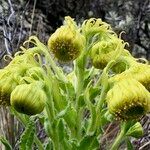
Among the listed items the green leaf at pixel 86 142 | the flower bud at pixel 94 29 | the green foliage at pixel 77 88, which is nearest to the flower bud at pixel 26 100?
the green foliage at pixel 77 88

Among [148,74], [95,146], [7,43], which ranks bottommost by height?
[7,43]

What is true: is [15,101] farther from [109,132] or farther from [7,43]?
[7,43]

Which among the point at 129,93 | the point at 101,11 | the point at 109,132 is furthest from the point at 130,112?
the point at 101,11

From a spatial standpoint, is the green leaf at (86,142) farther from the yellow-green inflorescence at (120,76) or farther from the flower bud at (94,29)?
the flower bud at (94,29)

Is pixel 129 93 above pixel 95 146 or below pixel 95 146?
above

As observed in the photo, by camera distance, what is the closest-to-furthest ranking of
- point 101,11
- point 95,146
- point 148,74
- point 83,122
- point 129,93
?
point 129,93, point 148,74, point 95,146, point 83,122, point 101,11

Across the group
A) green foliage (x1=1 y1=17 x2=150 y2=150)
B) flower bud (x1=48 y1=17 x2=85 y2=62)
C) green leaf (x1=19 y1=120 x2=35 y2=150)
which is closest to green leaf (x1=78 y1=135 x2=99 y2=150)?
green foliage (x1=1 y1=17 x2=150 y2=150)

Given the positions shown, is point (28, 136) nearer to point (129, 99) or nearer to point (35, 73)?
point (35, 73)
